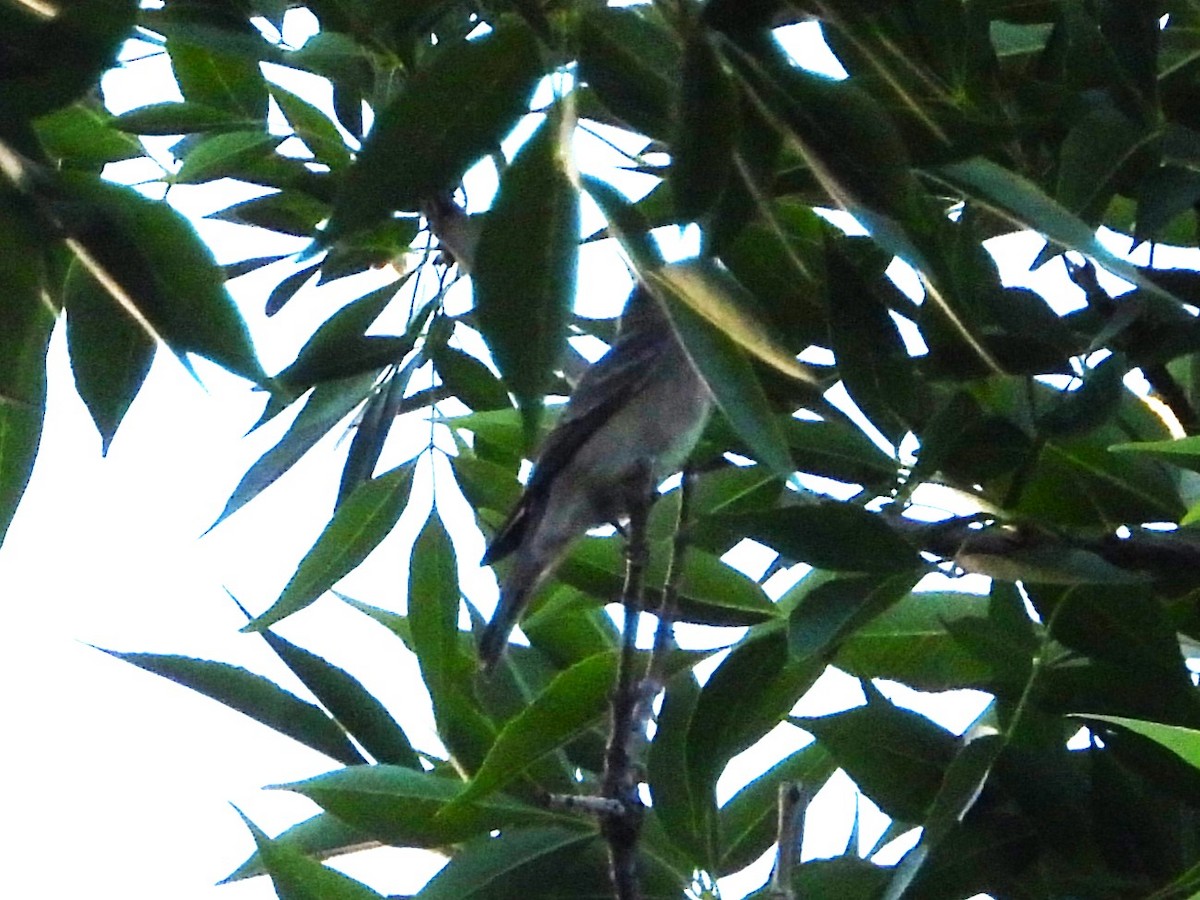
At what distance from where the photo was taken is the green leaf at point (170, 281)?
90 centimetres

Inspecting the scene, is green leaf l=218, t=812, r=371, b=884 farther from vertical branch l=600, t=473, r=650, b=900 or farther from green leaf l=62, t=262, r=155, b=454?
green leaf l=62, t=262, r=155, b=454

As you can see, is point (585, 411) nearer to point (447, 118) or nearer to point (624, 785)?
point (624, 785)

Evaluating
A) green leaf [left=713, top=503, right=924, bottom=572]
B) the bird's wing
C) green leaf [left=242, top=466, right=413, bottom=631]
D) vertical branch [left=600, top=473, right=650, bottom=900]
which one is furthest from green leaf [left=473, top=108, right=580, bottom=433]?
the bird's wing

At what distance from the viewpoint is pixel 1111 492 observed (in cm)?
168

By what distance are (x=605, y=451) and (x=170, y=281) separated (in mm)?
1534

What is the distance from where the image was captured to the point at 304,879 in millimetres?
1652

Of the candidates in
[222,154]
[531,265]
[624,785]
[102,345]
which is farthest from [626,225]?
[222,154]

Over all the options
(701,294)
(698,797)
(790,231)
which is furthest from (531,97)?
(698,797)

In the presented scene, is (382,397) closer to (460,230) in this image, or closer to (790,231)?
(460,230)

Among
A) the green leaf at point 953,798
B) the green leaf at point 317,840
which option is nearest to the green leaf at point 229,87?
the green leaf at point 317,840

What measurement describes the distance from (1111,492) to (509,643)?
66cm

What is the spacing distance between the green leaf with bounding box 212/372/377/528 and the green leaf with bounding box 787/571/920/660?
0.56 metres

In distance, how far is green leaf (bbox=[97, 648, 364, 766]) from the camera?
1698mm

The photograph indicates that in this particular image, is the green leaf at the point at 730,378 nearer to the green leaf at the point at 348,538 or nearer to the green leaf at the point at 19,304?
the green leaf at the point at 19,304
